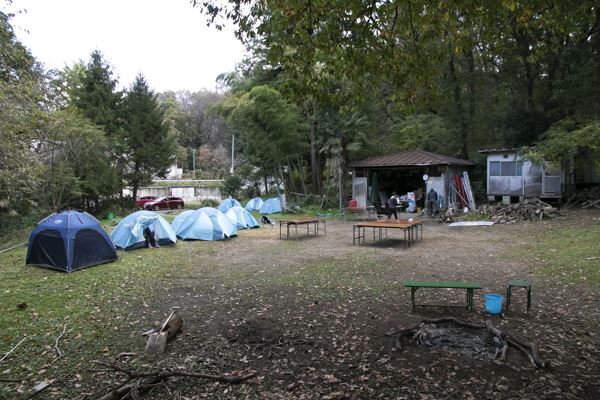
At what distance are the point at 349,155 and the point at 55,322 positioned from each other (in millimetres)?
18284

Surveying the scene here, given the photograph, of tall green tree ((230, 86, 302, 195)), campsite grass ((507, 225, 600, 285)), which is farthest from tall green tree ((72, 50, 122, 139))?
campsite grass ((507, 225, 600, 285))

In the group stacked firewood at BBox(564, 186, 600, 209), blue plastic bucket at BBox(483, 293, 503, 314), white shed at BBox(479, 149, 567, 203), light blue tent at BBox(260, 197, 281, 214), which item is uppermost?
white shed at BBox(479, 149, 567, 203)

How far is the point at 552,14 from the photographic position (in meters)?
5.31

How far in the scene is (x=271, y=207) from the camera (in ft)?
77.8

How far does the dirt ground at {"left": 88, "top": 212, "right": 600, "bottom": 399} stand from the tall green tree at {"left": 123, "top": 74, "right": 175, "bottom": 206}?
18187mm

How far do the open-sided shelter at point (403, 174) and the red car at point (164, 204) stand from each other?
44.4ft

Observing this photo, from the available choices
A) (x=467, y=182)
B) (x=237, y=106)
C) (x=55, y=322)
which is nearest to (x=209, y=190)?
(x=237, y=106)

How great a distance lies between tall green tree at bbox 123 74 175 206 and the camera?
25.9 m

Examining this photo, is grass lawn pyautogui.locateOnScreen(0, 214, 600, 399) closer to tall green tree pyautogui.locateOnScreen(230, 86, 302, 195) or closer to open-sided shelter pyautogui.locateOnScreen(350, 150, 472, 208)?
open-sided shelter pyautogui.locateOnScreen(350, 150, 472, 208)

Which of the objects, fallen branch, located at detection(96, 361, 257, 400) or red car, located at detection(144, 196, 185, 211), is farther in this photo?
red car, located at detection(144, 196, 185, 211)

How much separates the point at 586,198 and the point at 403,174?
9552 mm

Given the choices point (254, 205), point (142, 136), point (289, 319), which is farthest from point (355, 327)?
point (142, 136)

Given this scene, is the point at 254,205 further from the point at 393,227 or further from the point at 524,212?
the point at 524,212

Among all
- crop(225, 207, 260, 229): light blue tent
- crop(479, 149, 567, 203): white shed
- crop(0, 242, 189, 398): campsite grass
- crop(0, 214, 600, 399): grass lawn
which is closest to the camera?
crop(0, 214, 600, 399): grass lawn
